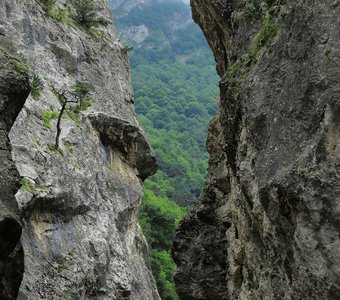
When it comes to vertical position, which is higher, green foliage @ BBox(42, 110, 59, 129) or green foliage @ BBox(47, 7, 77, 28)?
green foliage @ BBox(47, 7, 77, 28)

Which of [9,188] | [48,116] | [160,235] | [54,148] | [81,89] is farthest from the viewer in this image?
[160,235]

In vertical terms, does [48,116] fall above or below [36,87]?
below

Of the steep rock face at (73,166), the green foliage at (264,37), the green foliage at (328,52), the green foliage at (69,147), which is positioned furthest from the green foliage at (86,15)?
the green foliage at (328,52)

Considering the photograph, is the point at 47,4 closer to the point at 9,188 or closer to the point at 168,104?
the point at 9,188

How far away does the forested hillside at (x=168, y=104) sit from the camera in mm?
46156

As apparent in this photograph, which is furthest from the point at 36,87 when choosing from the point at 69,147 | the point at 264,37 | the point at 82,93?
the point at 264,37

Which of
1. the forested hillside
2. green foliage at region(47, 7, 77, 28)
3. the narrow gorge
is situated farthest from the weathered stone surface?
the forested hillside

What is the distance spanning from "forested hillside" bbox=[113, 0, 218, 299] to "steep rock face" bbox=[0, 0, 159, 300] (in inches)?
282

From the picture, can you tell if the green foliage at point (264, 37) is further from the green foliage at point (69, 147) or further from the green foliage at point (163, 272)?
the green foliage at point (163, 272)

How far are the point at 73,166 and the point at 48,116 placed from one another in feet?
8.45

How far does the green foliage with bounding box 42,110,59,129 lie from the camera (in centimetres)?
2177

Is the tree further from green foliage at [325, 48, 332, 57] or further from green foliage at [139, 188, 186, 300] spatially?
green foliage at [139, 188, 186, 300]

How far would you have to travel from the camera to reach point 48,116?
2222 centimetres

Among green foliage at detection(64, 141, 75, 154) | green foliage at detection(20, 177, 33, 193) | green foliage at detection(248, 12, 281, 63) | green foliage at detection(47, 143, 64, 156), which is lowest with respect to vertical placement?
green foliage at detection(20, 177, 33, 193)
